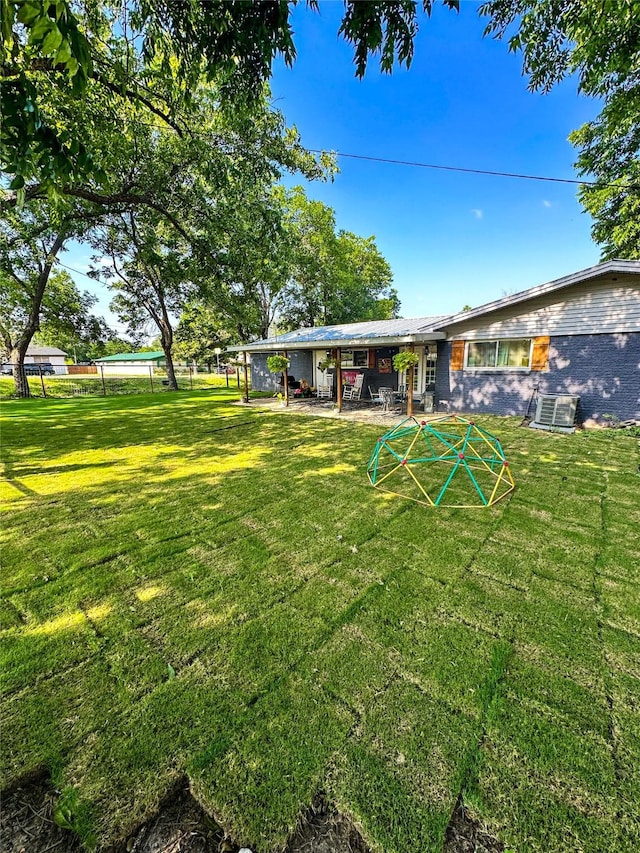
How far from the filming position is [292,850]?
1.21 meters

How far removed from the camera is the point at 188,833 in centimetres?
127

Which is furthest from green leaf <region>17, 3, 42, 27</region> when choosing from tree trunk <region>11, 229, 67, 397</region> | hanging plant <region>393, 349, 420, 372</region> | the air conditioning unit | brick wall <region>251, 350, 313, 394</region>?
tree trunk <region>11, 229, 67, 397</region>

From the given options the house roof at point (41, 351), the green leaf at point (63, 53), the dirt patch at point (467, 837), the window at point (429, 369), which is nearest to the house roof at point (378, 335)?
the window at point (429, 369)

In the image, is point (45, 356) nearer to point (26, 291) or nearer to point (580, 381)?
point (26, 291)

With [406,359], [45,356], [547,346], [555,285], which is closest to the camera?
[555,285]

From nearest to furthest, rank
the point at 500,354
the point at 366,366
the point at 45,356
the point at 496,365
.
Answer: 1. the point at 500,354
2. the point at 496,365
3. the point at 366,366
4. the point at 45,356

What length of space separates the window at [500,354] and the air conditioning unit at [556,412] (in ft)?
4.54

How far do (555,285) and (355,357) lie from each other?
749 cm

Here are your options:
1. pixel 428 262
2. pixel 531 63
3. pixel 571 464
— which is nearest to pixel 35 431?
pixel 571 464

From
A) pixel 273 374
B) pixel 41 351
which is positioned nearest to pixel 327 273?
pixel 273 374

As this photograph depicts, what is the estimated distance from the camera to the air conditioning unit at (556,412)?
793cm

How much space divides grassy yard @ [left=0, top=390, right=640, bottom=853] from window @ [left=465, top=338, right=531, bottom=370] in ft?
19.2

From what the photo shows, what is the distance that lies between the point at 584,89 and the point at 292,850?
34.7 feet

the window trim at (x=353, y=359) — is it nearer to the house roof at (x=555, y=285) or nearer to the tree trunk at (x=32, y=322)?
the house roof at (x=555, y=285)
